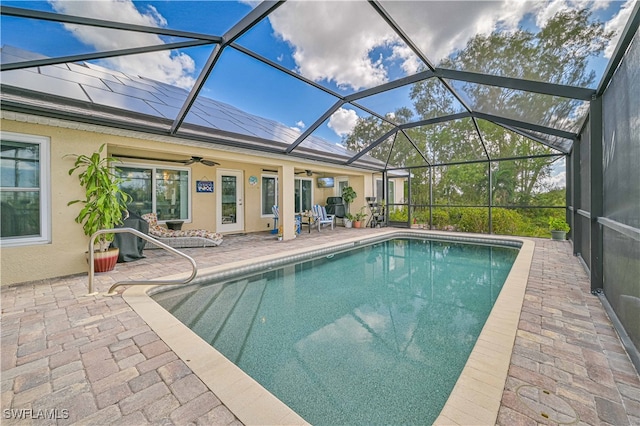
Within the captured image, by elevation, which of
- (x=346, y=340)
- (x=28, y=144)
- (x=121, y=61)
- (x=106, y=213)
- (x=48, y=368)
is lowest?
(x=346, y=340)

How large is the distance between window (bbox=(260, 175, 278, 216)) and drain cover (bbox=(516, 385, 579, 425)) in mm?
9599

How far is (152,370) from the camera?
2.06 meters

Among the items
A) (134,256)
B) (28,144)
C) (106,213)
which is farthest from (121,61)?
(134,256)

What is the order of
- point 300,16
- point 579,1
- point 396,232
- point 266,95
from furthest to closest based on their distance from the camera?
point 396,232
point 266,95
point 300,16
point 579,1

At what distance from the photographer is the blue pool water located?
208 cm

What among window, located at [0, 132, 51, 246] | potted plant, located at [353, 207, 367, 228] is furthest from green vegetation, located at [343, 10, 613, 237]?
window, located at [0, 132, 51, 246]

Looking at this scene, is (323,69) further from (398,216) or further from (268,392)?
(398,216)

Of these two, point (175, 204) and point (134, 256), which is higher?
point (175, 204)

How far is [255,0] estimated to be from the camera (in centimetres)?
320

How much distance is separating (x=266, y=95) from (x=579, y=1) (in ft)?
A: 15.9

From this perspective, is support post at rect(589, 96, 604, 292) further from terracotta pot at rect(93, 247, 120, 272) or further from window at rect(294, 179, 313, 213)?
window at rect(294, 179, 313, 213)

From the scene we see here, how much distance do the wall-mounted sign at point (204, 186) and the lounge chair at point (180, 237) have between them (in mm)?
1717

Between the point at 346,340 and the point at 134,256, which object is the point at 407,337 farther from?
the point at 134,256

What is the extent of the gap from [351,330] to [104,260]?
4.53 metres
